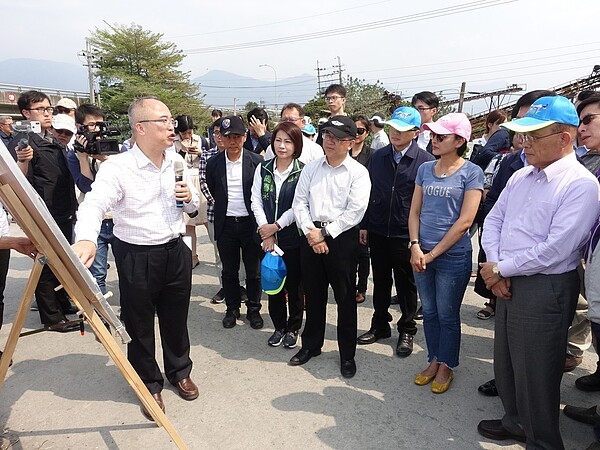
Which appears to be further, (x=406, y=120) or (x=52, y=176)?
(x=52, y=176)

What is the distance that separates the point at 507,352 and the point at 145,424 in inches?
92.1

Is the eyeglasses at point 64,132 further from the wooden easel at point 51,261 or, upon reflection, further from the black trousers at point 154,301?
the wooden easel at point 51,261

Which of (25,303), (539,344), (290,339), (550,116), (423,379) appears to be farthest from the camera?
(290,339)

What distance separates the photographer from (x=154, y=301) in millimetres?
2883

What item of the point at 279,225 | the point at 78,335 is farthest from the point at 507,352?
the point at 78,335

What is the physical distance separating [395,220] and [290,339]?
4.72 feet

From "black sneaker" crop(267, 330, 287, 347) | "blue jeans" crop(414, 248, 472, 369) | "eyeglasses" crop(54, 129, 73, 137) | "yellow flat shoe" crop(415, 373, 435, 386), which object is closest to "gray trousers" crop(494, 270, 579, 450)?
"blue jeans" crop(414, 248, 472, 369)

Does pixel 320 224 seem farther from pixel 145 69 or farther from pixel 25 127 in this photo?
pixel 145 69

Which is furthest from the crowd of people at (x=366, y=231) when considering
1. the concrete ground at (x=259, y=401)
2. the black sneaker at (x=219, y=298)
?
the black sneaker at (x=219, y=298)

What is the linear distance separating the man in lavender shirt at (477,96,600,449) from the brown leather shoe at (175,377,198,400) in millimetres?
2138

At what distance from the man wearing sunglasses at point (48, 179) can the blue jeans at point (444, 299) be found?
10.7 feet

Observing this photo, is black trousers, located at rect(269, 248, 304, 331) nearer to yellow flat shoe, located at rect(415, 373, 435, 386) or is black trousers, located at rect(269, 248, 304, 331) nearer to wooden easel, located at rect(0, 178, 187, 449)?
yellow flat shoe, located at rect(415, 373, 435, 386)

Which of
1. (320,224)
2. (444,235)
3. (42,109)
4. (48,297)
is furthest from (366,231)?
(42,109)

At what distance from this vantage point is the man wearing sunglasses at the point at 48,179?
3.91 m
